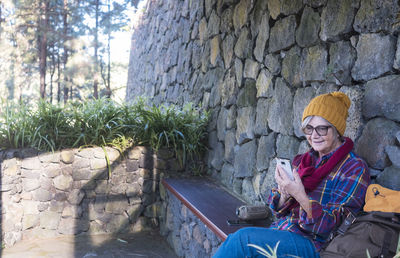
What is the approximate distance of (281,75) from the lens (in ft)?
7.88

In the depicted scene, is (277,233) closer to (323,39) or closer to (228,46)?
(323,39)

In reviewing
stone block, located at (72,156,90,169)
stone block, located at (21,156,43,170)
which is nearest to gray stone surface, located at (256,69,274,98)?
stone block, located at (72,156,90,169)

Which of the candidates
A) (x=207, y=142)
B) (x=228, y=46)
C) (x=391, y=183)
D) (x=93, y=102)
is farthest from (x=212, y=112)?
(x=391, y=183)

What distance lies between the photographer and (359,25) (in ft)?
5.60

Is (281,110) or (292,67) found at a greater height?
(292,67)

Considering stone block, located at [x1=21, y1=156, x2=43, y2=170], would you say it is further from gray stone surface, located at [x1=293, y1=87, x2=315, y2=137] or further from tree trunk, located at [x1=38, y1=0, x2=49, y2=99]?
tree trunk, located at [x1=38, y1=0, x2=49, y2=99]

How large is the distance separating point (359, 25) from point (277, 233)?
1.06 m

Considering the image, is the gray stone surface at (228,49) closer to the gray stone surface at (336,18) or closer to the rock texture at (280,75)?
the rock texture at (280,75)

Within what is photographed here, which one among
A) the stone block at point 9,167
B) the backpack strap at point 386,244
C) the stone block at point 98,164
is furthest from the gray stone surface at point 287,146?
the stone block at point 9,167

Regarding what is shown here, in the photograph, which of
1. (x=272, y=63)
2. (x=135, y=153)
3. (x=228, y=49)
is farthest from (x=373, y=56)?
(x=135, y=153)

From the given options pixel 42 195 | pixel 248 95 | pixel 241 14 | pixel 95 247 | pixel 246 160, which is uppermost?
pixel 241 14

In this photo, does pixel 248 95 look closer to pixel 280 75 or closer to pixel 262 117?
pixel 262 117

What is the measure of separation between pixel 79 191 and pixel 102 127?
663 mm

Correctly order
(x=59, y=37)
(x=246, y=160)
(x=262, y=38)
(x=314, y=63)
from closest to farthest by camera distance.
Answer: (x=314, y=63) → (x=262, y=38) → (x=246, y=160) → (x=59, y=37)
